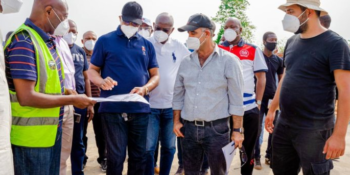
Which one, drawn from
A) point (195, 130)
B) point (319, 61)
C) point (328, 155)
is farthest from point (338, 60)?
point (195, 130)

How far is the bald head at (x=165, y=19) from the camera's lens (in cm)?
376

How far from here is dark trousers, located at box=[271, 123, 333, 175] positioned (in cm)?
236

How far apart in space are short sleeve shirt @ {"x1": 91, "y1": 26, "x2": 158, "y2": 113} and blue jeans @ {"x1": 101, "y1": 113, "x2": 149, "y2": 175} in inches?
4.0

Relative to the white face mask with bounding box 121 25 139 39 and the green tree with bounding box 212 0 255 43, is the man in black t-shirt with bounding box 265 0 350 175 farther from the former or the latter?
the green tree with bounding box 212 0 255 43

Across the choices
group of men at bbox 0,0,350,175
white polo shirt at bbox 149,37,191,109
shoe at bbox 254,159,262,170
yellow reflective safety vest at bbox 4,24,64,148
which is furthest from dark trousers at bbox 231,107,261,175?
yellow reflective safety vest at bbox 4,24,64,148

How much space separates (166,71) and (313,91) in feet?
6.37

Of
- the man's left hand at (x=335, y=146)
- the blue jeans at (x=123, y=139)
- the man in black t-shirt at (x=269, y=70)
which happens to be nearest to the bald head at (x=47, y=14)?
the blue jeans at (x=123, y=139)

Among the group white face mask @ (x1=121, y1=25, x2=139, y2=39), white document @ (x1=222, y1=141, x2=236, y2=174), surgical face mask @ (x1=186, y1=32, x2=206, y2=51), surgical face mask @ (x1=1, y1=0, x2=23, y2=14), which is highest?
surgical face mask @ (x1=1, y1=0, x2=23, y2=14)

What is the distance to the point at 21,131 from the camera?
1939mm

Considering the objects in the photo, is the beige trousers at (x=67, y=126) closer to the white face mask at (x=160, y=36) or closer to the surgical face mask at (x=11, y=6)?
the surgical face mask at (x=11, y=6)

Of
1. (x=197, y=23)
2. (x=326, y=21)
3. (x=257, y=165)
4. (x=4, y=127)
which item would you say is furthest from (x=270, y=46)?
(x=4, y=127)

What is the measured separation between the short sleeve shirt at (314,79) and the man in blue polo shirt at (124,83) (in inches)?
60.2

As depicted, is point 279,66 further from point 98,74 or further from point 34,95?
point 34,95

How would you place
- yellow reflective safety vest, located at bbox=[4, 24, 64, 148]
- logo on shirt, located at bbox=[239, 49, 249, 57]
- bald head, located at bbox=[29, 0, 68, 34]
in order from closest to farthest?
1. yellow reflective safety vest, located at bbox=[4, 24, 64, 148]
2. bald head, located at bbox=[29, 0, 68, 34]
3. logo on shirt, located at bbox=[239, 49, 249, 57]
